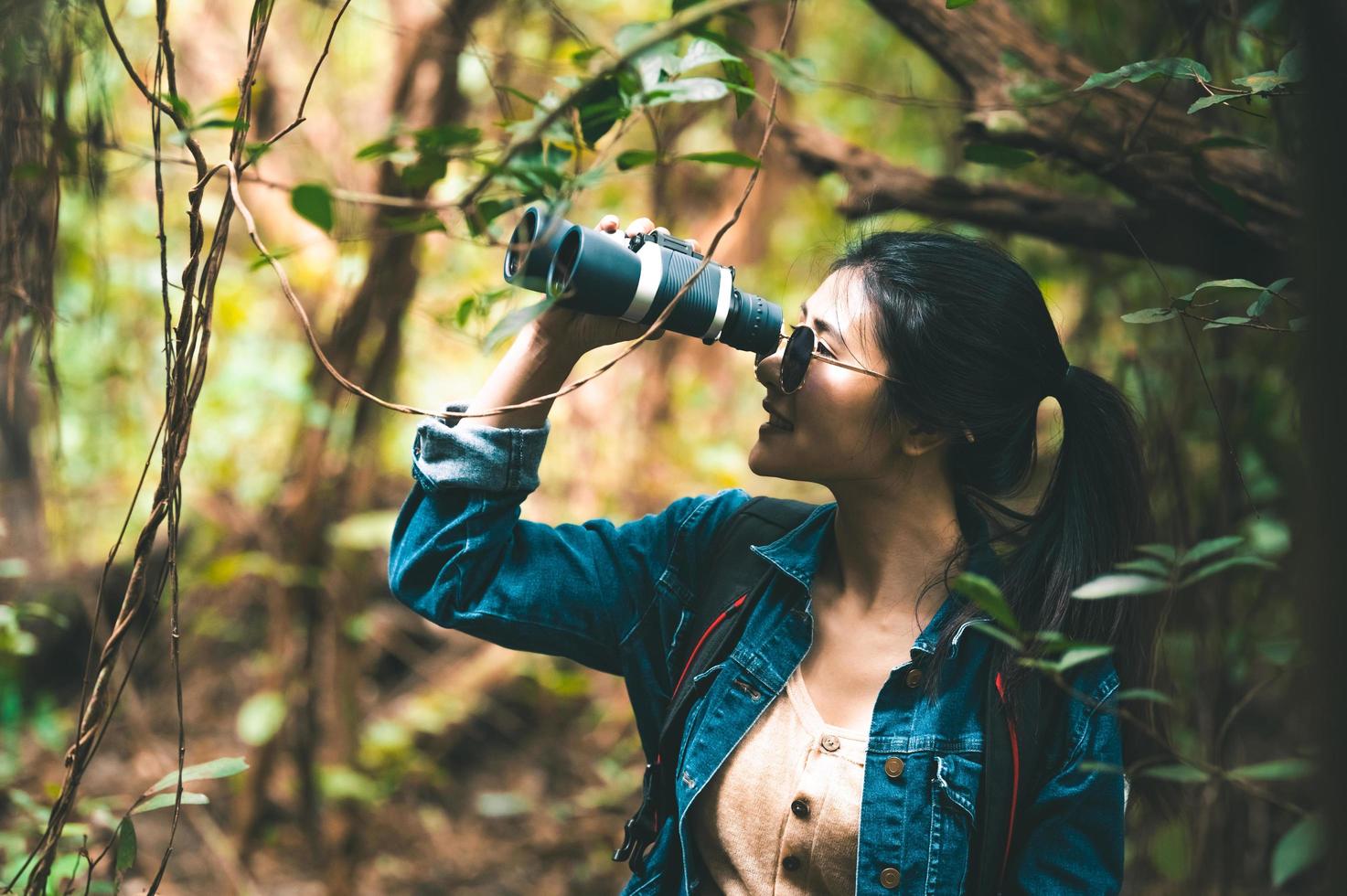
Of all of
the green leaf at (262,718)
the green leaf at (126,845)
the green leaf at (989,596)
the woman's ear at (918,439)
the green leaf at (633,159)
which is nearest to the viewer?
the green leaf at (989,596)

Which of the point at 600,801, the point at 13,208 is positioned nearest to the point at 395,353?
the point at 13,208

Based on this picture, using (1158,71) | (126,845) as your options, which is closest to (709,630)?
(126,845)

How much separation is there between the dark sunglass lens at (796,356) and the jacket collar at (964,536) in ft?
0.80

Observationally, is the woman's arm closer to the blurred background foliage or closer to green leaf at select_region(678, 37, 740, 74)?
the blurred background foliage

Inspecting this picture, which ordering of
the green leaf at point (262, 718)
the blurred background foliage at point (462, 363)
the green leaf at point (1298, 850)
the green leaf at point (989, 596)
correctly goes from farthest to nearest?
the green leaf at point (262, 718), the blurred background foliage at point (462, 363), the green leaf at point (989, 596), the green leaf at point (1298, 850)

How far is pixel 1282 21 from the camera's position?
1.58 m

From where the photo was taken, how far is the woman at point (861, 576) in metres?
1.33

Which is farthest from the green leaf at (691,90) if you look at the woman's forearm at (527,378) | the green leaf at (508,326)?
the woman's forearm at (527,378)

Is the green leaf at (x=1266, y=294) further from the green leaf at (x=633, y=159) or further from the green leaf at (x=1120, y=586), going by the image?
the green leaf at (x=633, y=159)

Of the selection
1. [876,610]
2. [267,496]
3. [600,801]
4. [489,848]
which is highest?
[876,610]

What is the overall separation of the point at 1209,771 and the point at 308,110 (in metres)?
3.22

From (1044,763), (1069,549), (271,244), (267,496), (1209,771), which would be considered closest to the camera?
(1209,771)

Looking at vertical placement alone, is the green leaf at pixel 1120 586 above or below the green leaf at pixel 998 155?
below

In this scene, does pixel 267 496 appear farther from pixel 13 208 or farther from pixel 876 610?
pixel 876 610
